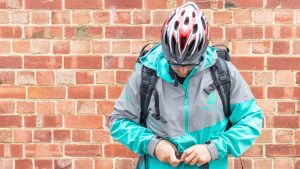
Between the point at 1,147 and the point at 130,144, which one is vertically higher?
the point at 130,144

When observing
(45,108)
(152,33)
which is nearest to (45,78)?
(45,108)

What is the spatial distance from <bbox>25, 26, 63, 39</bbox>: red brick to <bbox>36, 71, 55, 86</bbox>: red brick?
0.92 feet

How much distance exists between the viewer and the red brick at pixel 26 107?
4484 millimetres

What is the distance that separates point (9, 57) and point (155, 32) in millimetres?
1156

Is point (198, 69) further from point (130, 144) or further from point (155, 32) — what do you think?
point (155, 32)

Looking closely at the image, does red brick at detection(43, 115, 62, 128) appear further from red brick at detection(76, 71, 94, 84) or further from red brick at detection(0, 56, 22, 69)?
red brick at detection(0, 56, 22, 69)

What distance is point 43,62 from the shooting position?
4434mm

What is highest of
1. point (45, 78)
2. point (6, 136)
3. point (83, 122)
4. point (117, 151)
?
point (45, 78)

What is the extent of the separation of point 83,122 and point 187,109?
1764 millimetres

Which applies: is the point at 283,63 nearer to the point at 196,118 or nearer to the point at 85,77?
the point at 85,77

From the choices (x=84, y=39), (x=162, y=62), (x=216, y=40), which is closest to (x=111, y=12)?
(x=84, y=39)

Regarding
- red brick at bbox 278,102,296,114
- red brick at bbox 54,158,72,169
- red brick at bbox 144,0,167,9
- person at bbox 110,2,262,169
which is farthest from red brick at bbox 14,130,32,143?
red brick at bbox 278,102,296,114

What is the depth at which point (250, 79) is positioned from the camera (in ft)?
14.4

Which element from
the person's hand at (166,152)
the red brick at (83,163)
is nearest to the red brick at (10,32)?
the red brick at (83,163)
